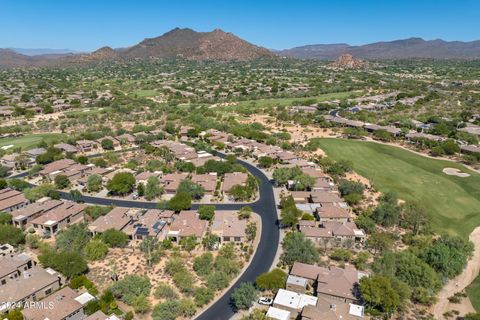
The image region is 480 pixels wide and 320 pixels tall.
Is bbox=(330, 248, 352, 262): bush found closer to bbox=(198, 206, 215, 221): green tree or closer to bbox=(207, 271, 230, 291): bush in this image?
bbox=(207, 271, 230, 291): bush

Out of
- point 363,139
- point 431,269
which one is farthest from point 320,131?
point 431,269

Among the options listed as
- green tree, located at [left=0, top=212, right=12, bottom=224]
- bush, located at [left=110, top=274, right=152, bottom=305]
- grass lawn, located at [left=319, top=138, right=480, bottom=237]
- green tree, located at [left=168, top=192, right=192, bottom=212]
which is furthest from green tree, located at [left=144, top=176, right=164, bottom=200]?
grass lawn, located at [left=319, top=138, right=480, bottom=237]

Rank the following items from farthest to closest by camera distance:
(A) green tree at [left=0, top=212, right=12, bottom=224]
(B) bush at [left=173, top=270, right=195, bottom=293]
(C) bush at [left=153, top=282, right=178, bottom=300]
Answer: (A) green tree at [left=0, top=212, right=12, bottom=224] → (B) bush at [left=173, top=270, right=195, bottom=293] → (C) bush at [left=153, top=282, right=178, bottom=300]

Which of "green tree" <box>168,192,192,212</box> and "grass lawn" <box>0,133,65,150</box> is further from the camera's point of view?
"grass lawn" <box>0,133,65,150</box>

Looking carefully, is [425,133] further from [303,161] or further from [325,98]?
[325,98]

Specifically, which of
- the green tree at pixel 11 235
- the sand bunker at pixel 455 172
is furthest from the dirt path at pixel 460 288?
the green tree at pixel 11 235

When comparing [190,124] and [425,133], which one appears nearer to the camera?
[425,133]

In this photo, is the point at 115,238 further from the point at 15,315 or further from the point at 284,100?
the point at 284,100
